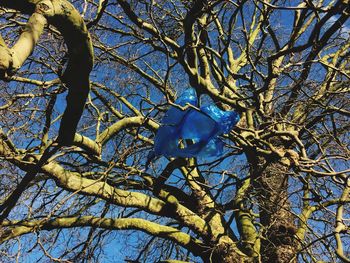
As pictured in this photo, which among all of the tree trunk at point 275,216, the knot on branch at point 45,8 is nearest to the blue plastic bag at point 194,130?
the tree trunk at point 275,216

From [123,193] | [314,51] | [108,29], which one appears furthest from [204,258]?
[108,29]

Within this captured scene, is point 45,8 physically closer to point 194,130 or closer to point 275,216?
point 194,130

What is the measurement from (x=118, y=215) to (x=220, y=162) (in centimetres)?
152

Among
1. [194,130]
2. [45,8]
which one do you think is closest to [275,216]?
[194,130]

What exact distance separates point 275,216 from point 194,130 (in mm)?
2167

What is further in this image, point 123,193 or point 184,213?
point 184,213

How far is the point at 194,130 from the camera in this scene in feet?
13.4

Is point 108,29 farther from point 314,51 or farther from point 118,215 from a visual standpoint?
point 314,51

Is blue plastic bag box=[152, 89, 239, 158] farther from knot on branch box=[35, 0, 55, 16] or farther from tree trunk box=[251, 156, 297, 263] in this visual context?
knot on branch box=[35, 0, 55, 16]

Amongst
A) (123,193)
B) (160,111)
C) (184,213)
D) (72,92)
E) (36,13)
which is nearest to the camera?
(36,13)

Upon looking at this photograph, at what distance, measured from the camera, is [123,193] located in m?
5.34

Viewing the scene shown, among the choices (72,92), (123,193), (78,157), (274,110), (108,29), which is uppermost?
(108,29)

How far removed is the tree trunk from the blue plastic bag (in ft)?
4.11

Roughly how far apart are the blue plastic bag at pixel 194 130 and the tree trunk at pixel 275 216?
1.25 m
